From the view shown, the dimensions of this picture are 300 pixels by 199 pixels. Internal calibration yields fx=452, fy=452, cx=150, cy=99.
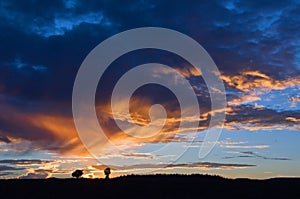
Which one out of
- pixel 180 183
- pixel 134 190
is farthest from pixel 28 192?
pixel 180 183

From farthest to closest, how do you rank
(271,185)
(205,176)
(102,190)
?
1. (205,176)
2. (271,185)
3. (102,190)

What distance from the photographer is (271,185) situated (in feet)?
137

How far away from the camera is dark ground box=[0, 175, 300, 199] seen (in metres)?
36.7

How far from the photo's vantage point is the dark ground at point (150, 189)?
3669cm

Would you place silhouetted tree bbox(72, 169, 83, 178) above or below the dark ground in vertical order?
above

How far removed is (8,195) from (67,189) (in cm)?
491

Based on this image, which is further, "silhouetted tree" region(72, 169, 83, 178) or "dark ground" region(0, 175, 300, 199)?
"silhouetted tree" region(72, 169, 83, 178)

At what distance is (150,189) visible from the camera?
39094 millimetres

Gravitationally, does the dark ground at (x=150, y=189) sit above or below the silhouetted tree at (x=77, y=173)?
below

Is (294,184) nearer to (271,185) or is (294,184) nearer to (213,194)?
(271,185)

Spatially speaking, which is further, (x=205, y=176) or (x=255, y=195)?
(x=205, y=176)

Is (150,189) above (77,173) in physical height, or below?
below

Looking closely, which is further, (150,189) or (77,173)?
(77,173)

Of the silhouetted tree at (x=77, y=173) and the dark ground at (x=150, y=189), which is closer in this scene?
the dark ground at (x=150, y=189)
